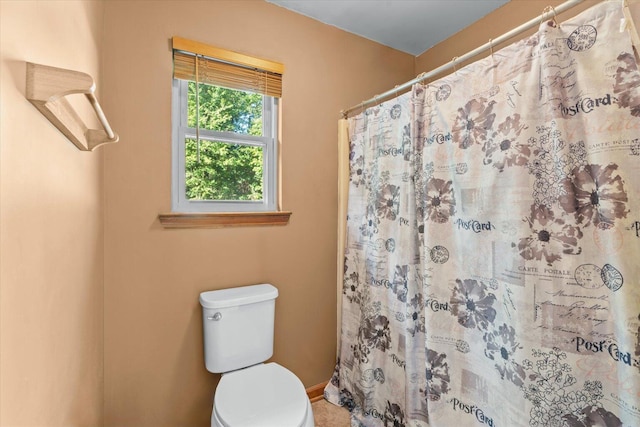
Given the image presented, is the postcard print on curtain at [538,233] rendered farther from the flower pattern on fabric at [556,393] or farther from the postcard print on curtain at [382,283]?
the postcard print on curtain at [382,283]

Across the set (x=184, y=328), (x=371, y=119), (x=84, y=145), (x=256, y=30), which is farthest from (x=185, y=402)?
(x=256, y=30)

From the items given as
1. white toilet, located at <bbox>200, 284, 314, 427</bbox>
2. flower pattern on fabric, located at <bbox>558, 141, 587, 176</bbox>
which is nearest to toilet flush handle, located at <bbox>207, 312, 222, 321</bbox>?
white toilet, located at <bbox>200, 284, 314, 427</bbox>

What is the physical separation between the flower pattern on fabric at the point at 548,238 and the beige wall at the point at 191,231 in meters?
1.20

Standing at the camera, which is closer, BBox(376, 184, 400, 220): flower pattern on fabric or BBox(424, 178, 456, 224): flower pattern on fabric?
BBox(424, 178, 456, 224): flower pattern on fabric

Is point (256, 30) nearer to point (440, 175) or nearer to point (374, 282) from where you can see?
point (440, 175)

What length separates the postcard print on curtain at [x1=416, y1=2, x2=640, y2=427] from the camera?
0.86 m

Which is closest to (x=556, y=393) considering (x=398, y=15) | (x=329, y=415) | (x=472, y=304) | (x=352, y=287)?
(x=472, y=304)

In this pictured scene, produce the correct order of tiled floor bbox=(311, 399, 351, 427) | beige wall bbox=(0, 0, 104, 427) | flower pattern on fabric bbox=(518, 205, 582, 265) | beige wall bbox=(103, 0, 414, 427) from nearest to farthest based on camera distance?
beige wall bbox=(0, 0, 104, 427) < flower pattern on fabric bbox=(518, 205, 582, 265) < beige wall bbox=(103, 0, 414, 427) < tiled floor bbox=(311, 399, 351, 427)

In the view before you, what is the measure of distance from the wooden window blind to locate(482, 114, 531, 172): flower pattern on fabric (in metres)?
1.23

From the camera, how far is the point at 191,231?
1.59 meters

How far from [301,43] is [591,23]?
1471 millimetres

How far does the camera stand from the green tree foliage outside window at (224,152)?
1.65 meters

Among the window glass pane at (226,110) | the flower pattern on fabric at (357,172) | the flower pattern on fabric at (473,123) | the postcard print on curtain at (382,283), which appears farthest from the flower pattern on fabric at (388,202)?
the window glass pane at (226,110)

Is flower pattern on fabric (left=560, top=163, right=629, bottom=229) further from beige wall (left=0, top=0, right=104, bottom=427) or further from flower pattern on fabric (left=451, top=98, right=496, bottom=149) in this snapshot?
beige wall (left=0, top=0, right=104, bottom=427)
